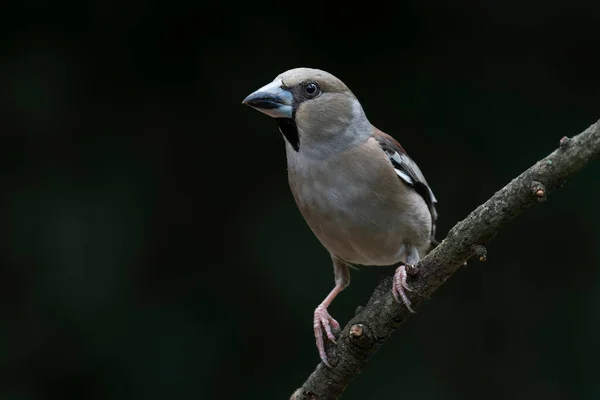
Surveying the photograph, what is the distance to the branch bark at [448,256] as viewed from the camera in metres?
2.45

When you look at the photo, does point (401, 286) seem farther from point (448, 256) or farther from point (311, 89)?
point (311, 89)

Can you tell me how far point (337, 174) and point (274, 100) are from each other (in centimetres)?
45

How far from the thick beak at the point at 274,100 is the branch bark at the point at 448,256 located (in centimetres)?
92

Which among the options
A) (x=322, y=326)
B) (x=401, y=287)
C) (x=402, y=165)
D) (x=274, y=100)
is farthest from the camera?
(x=402, y=165)

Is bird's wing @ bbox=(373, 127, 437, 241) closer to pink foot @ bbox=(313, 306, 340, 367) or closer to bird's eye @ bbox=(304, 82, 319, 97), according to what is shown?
bird's eye @ bbox=(304, 82, 319, 97)

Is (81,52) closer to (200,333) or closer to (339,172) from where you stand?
(200,333)

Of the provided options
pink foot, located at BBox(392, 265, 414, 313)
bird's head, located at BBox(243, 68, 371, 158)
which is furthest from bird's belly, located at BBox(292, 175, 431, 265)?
pink foot, located at BBox(392, 265, 414, 313)

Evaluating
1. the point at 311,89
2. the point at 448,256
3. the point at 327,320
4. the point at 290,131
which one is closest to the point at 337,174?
the point at 290,131

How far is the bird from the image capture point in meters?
3.83

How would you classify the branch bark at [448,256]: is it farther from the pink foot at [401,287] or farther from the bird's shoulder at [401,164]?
the bird's shoulder at [401,164]

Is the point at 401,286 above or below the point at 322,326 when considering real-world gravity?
above

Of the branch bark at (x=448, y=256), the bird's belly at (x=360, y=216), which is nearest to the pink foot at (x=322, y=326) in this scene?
the branch bark at (x=448, y=256)

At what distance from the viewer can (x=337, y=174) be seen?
12.6 ft

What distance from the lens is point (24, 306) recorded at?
5.97m
